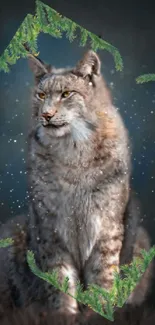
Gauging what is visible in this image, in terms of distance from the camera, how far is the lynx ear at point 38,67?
2.12m

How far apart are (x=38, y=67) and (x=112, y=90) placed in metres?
0.29

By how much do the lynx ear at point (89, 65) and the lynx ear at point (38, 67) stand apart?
0.12 meters

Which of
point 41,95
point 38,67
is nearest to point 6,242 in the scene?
point 41,95

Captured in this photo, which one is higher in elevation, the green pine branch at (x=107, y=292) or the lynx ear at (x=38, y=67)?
the lynx ear at (x=38, y=67)

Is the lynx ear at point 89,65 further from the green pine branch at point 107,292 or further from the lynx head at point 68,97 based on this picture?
the green pine branch at point 107,292

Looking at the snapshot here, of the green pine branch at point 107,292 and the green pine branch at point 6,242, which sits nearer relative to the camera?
the green pine branch at point 107,292

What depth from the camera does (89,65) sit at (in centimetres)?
210

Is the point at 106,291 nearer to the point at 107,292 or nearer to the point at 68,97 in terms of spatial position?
the point at 107,292

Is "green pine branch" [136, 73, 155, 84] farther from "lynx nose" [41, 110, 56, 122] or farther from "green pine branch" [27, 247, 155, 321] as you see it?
"green pine branch" [27, 247, 155, 321]

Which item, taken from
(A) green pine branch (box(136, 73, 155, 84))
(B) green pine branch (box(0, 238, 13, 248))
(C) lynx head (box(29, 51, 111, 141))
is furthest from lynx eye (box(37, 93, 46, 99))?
(B) green pine branch (box(0, 238, 13, 248))

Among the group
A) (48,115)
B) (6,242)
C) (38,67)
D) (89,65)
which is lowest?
(6,242)

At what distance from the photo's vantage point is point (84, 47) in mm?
2119

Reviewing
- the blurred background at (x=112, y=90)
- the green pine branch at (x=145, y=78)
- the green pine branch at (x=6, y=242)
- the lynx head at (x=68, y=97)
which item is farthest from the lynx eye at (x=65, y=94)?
the green pine branch at (x=6, y=242)

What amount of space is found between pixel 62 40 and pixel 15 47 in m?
0.20
